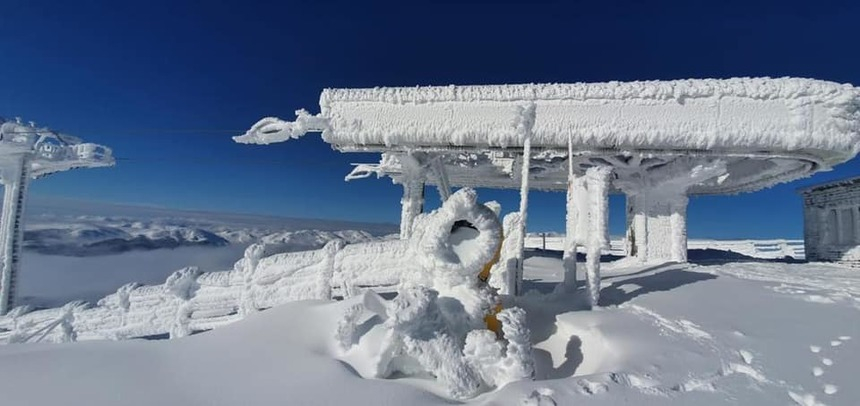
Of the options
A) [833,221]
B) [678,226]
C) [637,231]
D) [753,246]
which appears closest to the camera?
[678,226]

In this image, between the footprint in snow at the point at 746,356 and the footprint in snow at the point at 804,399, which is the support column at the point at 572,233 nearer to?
the footprint in snow at the point at 746,356

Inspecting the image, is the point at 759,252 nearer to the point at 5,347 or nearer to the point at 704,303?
the point at 704,303

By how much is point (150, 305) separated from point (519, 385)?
25.5 feet

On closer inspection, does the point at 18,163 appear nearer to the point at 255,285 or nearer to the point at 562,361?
the point at 255,285

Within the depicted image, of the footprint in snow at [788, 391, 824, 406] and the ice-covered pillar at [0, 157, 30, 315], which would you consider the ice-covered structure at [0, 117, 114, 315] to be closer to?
the ice-covered pillar at [0, 157, 30, 315]

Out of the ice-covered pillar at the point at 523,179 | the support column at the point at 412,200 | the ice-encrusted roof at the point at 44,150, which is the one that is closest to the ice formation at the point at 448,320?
the ice-covered pillar at the point at 523,179

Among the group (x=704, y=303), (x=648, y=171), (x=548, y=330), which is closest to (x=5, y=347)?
(x=548, y=330)

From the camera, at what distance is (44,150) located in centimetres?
1073

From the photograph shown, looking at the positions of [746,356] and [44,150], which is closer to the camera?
[746,356]

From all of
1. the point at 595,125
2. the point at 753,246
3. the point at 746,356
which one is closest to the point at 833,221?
the point at 753,246

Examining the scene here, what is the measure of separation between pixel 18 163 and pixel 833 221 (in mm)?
24699

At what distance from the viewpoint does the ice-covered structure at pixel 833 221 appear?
1222 centimetres

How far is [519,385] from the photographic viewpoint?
3.17 meters

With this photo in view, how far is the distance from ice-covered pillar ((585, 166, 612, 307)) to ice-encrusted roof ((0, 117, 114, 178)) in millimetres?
12813
